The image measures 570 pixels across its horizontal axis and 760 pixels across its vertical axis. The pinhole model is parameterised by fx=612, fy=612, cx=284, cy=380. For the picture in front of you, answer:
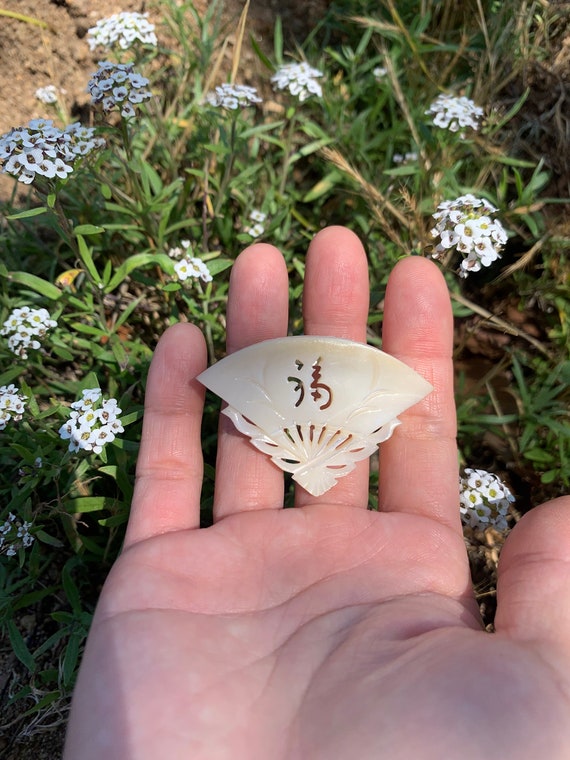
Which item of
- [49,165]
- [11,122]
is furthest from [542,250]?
[11,122]

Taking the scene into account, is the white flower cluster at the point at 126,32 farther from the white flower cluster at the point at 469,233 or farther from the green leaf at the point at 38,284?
the white flower cluster at the point at 469,233

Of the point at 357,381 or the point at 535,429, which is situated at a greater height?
the point at 357,381

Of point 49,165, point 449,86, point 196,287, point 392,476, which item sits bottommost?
point 392,476

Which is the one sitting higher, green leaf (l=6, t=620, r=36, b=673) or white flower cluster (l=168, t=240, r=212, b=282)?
white flower cluster (l=168, t=240, r=212, b=282)

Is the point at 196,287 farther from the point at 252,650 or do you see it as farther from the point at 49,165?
the point at 252,650

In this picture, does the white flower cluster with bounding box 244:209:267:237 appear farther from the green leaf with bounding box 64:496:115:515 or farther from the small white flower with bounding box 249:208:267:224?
the green leaf with bounding box 64:496:115:515

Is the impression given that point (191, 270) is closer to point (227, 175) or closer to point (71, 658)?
point (227, 175)

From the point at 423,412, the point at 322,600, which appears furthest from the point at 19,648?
the point at 423,412

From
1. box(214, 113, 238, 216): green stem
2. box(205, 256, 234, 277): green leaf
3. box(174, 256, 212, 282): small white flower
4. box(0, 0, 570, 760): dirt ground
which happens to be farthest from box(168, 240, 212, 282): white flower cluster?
box(0, 0, 570, 760): dirt ground
